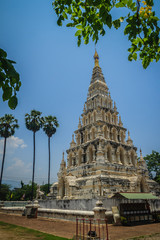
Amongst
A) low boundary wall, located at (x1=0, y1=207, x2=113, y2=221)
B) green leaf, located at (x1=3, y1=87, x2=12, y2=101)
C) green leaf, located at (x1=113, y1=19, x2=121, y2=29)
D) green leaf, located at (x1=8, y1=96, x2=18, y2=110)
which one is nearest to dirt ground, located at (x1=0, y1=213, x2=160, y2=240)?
low boundary wall, located at (x1=0, y1=207, x2=113, y2=221)

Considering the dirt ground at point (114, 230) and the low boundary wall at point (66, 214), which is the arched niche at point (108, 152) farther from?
the dirt ground at point (114, 230)

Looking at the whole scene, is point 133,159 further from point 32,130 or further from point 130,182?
point 32,130

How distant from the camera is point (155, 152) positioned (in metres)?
53.2

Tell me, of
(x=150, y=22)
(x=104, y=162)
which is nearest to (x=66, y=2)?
(x=150, y=22)

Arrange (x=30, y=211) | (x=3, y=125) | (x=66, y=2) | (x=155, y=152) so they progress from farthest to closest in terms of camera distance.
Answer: (x=155, y=152)
(x=3, y=125)
(x=30, y=211)
(x=66, y=2)

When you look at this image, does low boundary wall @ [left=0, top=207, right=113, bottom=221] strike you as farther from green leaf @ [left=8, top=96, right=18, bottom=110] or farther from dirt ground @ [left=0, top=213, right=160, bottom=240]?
green leaf @ [left=8, top=96, right=18, bottom=110]

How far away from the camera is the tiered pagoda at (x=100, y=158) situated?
22.6m

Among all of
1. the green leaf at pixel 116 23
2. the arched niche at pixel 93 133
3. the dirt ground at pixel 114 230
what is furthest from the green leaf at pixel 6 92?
the arched niche at pixel 93 133

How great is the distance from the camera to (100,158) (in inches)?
943

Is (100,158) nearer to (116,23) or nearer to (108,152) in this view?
(108,152)

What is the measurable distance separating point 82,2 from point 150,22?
2137mm

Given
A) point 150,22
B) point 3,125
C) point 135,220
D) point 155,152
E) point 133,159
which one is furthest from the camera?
point 155,152

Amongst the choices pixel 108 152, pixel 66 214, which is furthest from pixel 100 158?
pixel 66 214

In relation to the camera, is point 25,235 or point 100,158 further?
point 100,158
